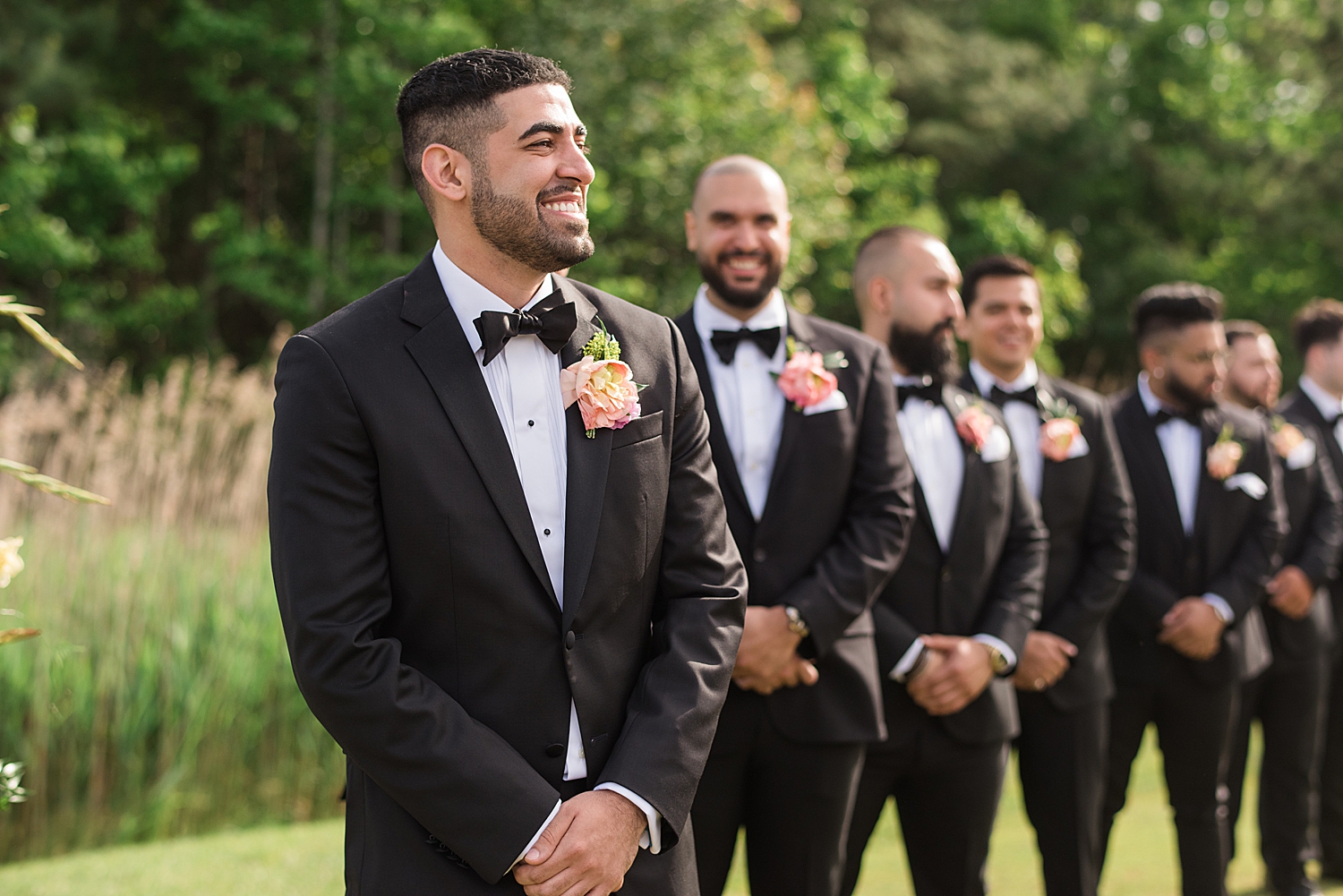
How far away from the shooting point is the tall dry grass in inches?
230

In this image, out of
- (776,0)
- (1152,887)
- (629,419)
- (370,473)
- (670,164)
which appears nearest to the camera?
(370,473)

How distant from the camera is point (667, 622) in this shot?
2596 millimetres

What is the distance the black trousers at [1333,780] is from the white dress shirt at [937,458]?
360 centimetres

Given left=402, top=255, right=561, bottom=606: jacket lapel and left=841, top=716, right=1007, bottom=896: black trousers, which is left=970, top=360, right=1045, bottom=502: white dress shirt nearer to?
left=841, top=716, right=1007, bottom=896: black trousers

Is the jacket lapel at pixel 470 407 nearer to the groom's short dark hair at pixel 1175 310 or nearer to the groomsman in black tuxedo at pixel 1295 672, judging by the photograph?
the groom's short dark hair at pixel 1175 310

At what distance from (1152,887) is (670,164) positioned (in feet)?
27.8

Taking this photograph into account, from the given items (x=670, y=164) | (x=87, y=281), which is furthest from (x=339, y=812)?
(x=87, y=281)

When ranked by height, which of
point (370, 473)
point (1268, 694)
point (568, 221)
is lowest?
point (1268, 694)

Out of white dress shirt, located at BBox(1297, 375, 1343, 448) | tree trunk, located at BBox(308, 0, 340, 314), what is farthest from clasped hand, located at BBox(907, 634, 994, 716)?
tree trunk, located at BBox(308, 0, 340, 314)

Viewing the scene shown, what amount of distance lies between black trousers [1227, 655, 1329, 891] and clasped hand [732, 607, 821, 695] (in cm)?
324

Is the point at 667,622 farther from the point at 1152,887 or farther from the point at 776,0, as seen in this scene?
the point at 776,0

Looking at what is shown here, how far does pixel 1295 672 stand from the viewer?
6.05 metres

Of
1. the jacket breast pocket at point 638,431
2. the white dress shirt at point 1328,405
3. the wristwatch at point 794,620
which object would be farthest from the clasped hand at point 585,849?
the white dress shirt at point 1328,405

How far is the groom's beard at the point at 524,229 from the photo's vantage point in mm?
2445
